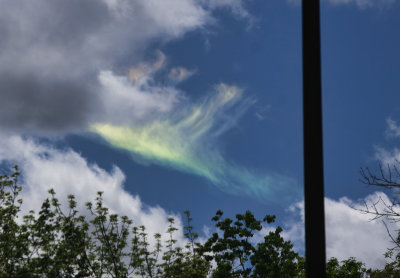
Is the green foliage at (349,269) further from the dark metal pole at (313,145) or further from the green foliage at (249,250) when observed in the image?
the dark metal pole at (313,145)

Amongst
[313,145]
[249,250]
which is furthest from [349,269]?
[313,145]

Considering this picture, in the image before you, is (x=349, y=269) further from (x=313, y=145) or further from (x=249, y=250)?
(x=313, y=145)

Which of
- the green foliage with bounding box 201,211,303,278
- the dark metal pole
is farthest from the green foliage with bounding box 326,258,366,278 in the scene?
the dark metal pole

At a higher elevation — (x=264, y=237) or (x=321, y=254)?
(x=264, y=237)

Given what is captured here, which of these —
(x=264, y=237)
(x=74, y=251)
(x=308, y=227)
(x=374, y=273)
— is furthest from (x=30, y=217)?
(x=374, y=273)

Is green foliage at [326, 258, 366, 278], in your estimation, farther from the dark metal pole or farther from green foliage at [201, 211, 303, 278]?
the dark metal pole

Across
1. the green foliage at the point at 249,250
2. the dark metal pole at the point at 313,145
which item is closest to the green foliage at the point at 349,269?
the green foliage at the point at 249,250

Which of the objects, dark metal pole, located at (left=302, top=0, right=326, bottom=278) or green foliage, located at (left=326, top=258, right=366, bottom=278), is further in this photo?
green foliage, located at (left=326, top=258, right=366, bottom=278)

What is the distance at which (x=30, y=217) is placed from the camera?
1314 centimetres

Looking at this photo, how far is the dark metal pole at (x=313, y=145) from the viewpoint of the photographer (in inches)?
149

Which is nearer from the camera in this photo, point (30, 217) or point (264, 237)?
point (30, 217)

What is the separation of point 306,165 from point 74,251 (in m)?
11.2

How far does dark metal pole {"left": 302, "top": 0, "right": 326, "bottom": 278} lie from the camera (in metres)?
3.79

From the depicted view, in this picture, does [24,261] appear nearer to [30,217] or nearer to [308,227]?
[30,217]
